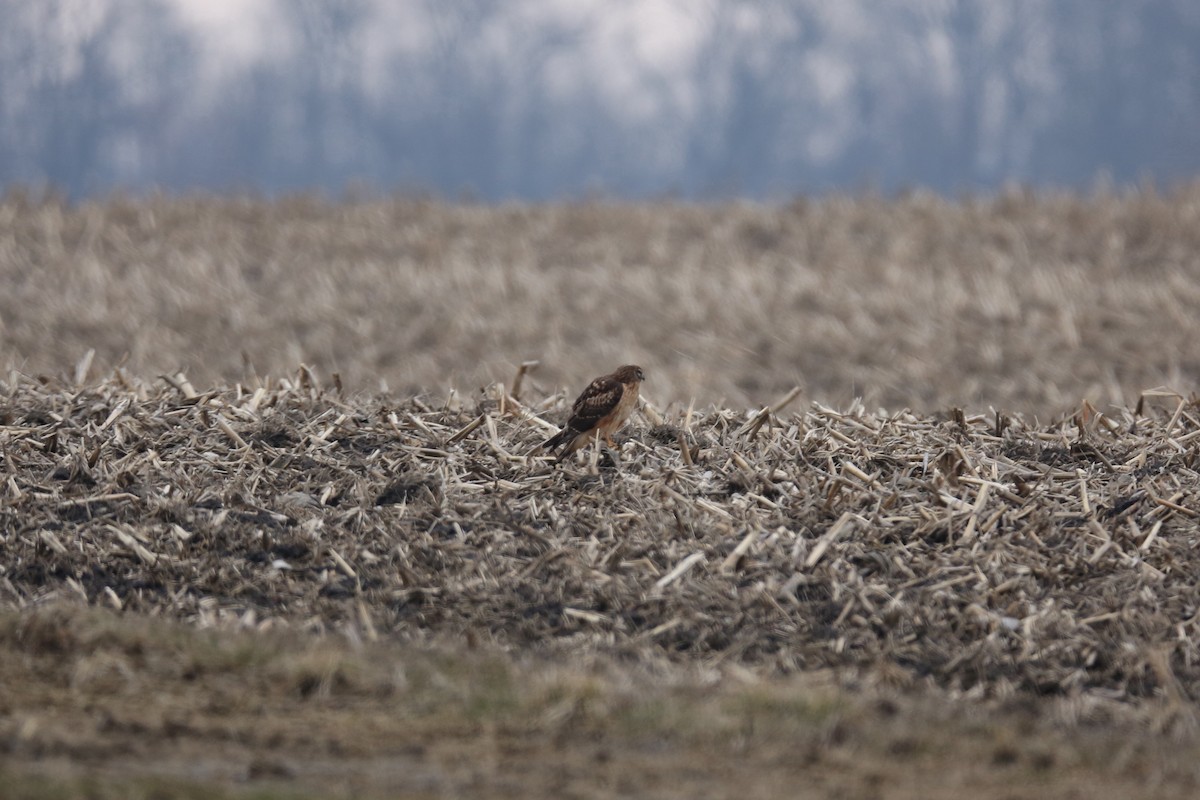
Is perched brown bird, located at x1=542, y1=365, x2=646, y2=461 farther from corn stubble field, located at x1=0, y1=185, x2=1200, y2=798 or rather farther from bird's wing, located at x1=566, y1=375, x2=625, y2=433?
corn stubble field, located at x1=0, y1=185, x2=1200, y2=798

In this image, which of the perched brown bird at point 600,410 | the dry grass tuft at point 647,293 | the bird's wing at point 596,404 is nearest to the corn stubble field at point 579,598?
the perched brown bird at point 600,410

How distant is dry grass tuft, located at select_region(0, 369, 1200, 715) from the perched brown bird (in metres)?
0.16

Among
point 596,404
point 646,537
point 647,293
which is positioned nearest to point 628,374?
point 596,404

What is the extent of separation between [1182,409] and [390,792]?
6388 millimetres

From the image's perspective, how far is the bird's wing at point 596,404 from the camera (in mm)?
7867

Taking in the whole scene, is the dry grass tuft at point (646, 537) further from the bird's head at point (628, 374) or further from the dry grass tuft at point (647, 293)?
the dry grass tuft at point (647, 293)

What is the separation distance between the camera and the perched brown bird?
25.8 feet

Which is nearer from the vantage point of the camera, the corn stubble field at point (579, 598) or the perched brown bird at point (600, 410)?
the corn stubble field at point (579, 598)

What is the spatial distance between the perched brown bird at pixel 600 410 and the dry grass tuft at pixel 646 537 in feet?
0.53

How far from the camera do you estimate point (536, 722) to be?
541 centimetres

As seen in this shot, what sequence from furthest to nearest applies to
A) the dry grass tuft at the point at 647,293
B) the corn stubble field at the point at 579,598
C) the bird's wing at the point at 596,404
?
1. the dry grass tuft at the point at 647,293
2. the bird's wing at the point at 596,404
3. the corn stubble field at the point at 579,598

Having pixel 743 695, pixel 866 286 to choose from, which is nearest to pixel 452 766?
pixel 743 695

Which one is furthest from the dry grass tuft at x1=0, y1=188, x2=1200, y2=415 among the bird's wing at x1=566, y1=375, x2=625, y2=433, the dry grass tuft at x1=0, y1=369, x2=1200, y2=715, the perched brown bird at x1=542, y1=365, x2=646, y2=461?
the bird's wing at x1=566, y1=375, x2=625, y2=433

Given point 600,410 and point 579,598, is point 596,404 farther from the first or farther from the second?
point 579,598
